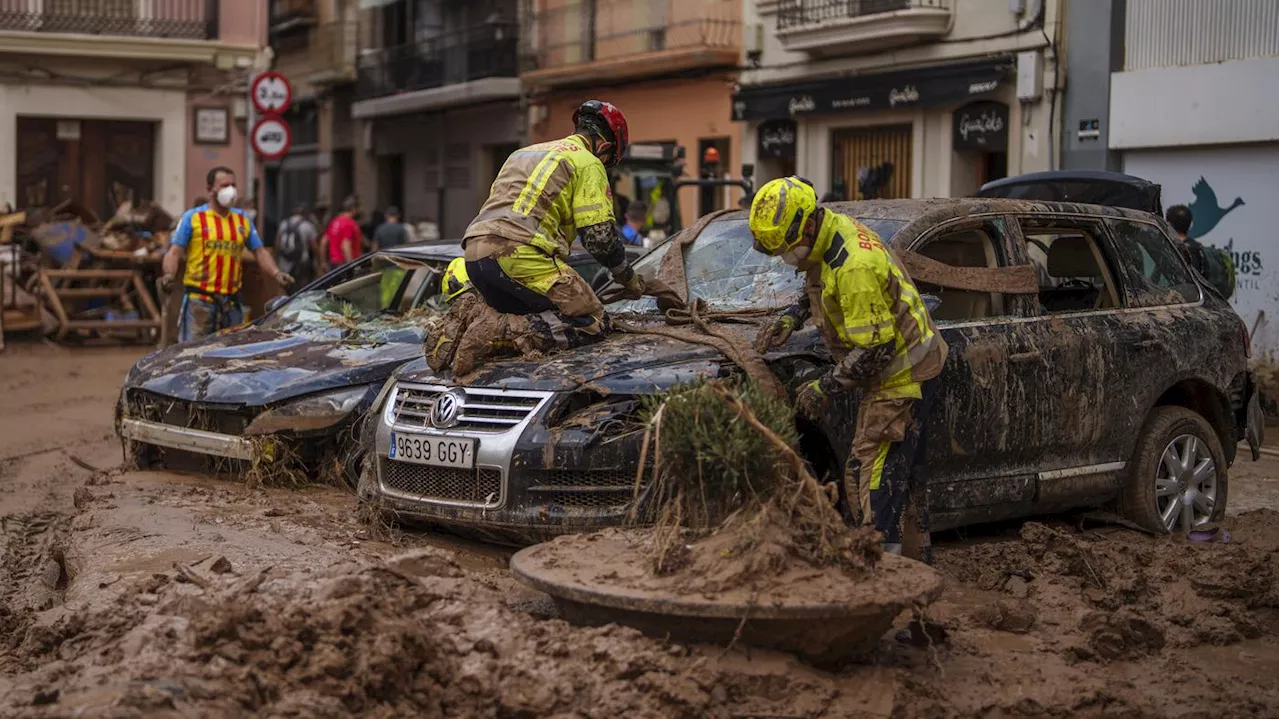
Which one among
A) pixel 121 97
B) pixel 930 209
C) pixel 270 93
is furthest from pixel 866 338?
pixel 121 97

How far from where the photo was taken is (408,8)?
36312 mm

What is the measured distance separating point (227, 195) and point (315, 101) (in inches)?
1134

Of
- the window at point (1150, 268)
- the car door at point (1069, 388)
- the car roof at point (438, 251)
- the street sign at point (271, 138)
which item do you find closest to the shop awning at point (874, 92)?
the street sign at point (271, 138)

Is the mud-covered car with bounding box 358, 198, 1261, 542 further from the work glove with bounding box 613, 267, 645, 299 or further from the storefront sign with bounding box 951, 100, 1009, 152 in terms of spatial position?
the storefront sign with bounding box 951, 100, 1009, 152

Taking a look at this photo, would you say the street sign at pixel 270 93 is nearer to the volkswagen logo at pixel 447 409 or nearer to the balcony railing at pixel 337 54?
the volkswagen logo at pixel 447 409

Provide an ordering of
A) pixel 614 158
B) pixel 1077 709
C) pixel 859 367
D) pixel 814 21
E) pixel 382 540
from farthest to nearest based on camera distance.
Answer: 1. pixel 814 21
2. pixel 614 158
3. pixel 382 540
4. pixel 859 367
5. pixel 1077 709

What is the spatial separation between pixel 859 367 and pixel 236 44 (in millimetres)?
24198

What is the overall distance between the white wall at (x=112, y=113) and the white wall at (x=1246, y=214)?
1739 cm

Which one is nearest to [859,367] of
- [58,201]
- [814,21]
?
[814,21]

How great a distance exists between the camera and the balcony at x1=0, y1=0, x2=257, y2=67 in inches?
1070

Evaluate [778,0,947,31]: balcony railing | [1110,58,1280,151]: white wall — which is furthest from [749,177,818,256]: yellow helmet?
[778,0,947,31]: balcony railing

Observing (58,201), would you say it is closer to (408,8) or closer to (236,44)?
(236,44)

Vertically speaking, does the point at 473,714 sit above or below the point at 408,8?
below

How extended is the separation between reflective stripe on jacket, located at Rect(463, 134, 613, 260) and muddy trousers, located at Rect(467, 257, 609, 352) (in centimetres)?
16
